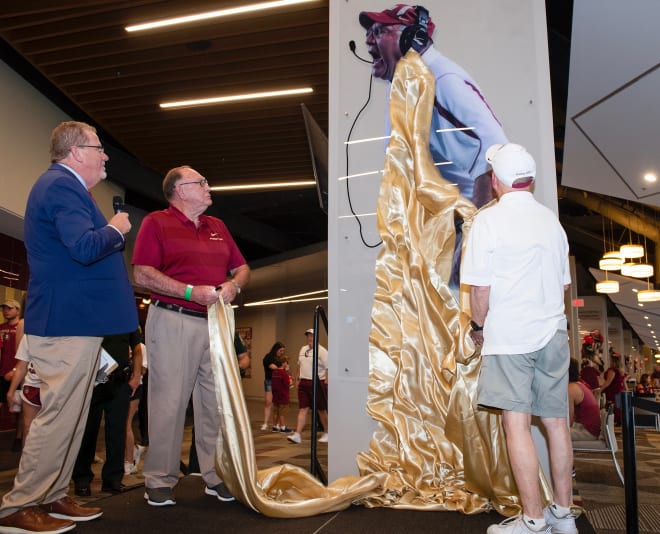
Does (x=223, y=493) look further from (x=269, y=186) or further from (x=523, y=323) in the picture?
(x=269, y=186)

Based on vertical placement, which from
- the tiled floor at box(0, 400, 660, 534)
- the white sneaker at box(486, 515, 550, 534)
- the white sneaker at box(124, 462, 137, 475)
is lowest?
the tiled floor at box(0, 400, 660, 534)

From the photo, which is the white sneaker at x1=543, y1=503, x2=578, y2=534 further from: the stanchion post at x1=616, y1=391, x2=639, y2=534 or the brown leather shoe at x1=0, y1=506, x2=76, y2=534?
the brown leather shoe at x1=0, y1=506, x2=76, y2=534

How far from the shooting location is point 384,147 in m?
3.33

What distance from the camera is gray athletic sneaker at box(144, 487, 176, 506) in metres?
2.79

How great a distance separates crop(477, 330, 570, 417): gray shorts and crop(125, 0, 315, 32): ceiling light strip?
462 cm

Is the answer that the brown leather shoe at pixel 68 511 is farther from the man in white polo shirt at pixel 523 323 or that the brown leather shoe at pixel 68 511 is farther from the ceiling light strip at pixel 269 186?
the ceiling light strip at pixel 269 186

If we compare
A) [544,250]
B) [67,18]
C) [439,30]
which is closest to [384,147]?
[439,30]

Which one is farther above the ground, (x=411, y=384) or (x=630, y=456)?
(x=411, y=384)

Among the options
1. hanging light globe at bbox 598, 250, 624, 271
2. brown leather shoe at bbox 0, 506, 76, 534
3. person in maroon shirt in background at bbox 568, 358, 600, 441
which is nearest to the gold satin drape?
brown leather shoe at bbox 0, 506, 76, 534

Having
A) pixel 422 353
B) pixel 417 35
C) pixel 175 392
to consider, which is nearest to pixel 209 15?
pixel 417 35

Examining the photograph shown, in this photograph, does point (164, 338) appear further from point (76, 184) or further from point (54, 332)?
point (76, 184)

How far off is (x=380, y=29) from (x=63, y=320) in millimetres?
2267

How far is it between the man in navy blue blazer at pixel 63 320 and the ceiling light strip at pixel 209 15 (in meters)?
3.84

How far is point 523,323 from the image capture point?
7.61 ft
